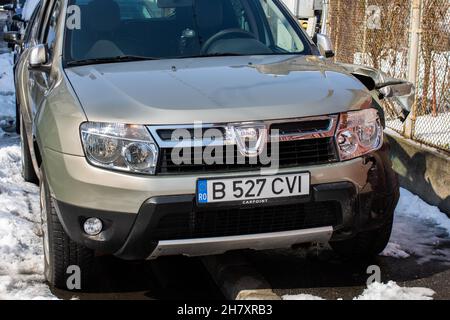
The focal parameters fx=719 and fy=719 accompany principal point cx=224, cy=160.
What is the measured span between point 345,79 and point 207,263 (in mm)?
1479

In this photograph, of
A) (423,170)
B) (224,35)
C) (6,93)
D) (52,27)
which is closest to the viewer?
(224,35)

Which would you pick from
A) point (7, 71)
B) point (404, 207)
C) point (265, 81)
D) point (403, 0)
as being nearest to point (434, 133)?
point (404, 207)

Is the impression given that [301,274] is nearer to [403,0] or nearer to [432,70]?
[432,70]

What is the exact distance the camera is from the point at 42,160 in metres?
4.09

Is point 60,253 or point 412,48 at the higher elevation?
point 412,48

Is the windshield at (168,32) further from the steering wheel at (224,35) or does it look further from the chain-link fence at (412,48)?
the chain-link fence at (412,48)

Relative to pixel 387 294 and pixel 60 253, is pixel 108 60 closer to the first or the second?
pixel 60 253

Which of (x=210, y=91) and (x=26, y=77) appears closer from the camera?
(x=210, y=91)

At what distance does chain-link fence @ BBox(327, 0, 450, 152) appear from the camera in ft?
22.9

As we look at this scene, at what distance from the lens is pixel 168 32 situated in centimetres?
494

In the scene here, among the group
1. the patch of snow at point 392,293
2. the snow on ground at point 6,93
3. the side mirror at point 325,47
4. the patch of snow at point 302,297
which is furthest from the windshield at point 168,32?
the snow on ground at point 6,93

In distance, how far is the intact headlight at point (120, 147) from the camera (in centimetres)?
367

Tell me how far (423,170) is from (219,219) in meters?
3.14

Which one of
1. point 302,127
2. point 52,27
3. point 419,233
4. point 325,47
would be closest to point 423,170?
point 419,233
